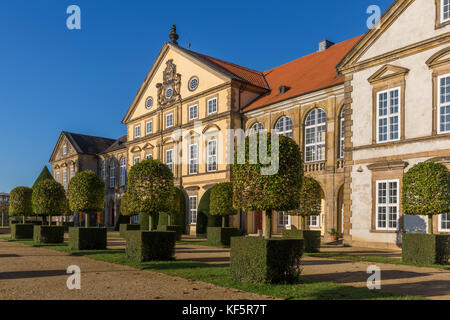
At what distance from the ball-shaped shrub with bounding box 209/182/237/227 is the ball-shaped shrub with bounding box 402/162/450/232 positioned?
990cm

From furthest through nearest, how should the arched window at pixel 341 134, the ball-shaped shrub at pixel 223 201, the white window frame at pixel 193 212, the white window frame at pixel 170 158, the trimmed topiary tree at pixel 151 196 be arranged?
the white window frame at pixel 170 158
the white window frame at pixel 193 212
the arched window at pixel 341 134
the ball-shaped shrub at pixel 223 201
the trimmed topiary tree at pixel 151 196

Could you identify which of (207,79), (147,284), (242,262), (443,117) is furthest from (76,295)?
(207,79)

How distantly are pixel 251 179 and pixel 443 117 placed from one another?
10.9m

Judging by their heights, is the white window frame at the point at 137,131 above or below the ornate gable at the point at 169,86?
below

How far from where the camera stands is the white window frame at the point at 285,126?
87.4ft

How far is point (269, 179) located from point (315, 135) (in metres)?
15.2

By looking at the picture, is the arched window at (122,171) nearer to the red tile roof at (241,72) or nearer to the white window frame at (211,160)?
the white window frame at (211,160)

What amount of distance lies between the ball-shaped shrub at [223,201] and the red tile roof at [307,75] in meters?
7.60

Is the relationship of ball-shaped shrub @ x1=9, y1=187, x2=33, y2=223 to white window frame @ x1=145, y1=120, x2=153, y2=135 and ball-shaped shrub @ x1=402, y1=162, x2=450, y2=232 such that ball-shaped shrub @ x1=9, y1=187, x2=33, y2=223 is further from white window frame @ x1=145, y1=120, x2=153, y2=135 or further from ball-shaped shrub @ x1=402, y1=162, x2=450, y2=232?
ball-shaped shrub @ x1=402, y1=162, x2=450, y2=232

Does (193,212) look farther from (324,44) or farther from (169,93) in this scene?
(324,44)

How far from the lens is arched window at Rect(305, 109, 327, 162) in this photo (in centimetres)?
2452

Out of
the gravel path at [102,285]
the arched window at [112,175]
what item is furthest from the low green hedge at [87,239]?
the arched window at [112,175]

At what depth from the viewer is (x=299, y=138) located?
83.9ft

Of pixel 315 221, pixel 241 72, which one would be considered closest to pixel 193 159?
pixel 241 72
